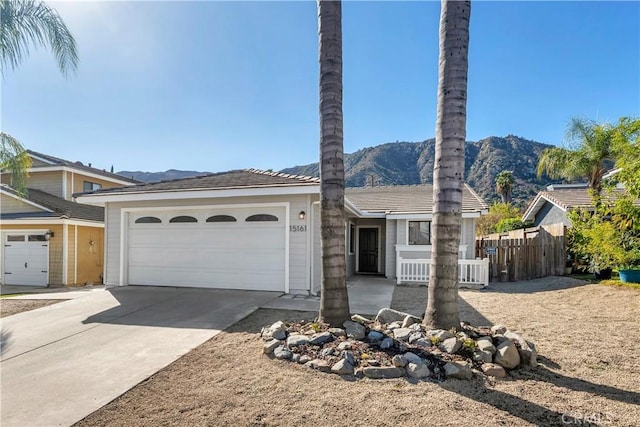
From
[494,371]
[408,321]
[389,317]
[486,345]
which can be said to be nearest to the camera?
[494,371]

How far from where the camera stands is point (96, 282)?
15039 millimetres

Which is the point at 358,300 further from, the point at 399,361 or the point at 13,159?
the point at 13,159

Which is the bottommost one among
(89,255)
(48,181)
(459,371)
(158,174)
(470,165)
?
(89,255)

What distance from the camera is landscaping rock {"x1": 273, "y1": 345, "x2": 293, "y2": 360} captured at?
4.09 m

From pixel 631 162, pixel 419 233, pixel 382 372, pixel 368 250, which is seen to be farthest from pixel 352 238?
pixel 382 372

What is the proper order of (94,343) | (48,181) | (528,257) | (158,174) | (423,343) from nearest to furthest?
(423,343)
(94,343)
(528,257)
(48,181)
(158,174)

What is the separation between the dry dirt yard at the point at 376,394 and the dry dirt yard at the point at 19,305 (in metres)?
5.73

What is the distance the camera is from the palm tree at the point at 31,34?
781 cm

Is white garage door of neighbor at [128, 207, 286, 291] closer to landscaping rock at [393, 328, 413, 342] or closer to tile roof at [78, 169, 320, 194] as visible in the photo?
tile roof at [78, 169, 320, 194]

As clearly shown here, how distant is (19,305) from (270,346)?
7.62 m

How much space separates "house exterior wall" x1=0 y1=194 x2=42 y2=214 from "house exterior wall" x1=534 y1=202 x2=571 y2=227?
85.5 ft

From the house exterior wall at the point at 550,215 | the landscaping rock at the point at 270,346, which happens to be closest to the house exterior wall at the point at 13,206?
the landscaping rock at the point at 270,346

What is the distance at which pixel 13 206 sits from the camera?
583 inches

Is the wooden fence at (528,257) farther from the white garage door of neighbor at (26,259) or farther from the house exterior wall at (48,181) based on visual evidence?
the house exterior wall at (48,181)
